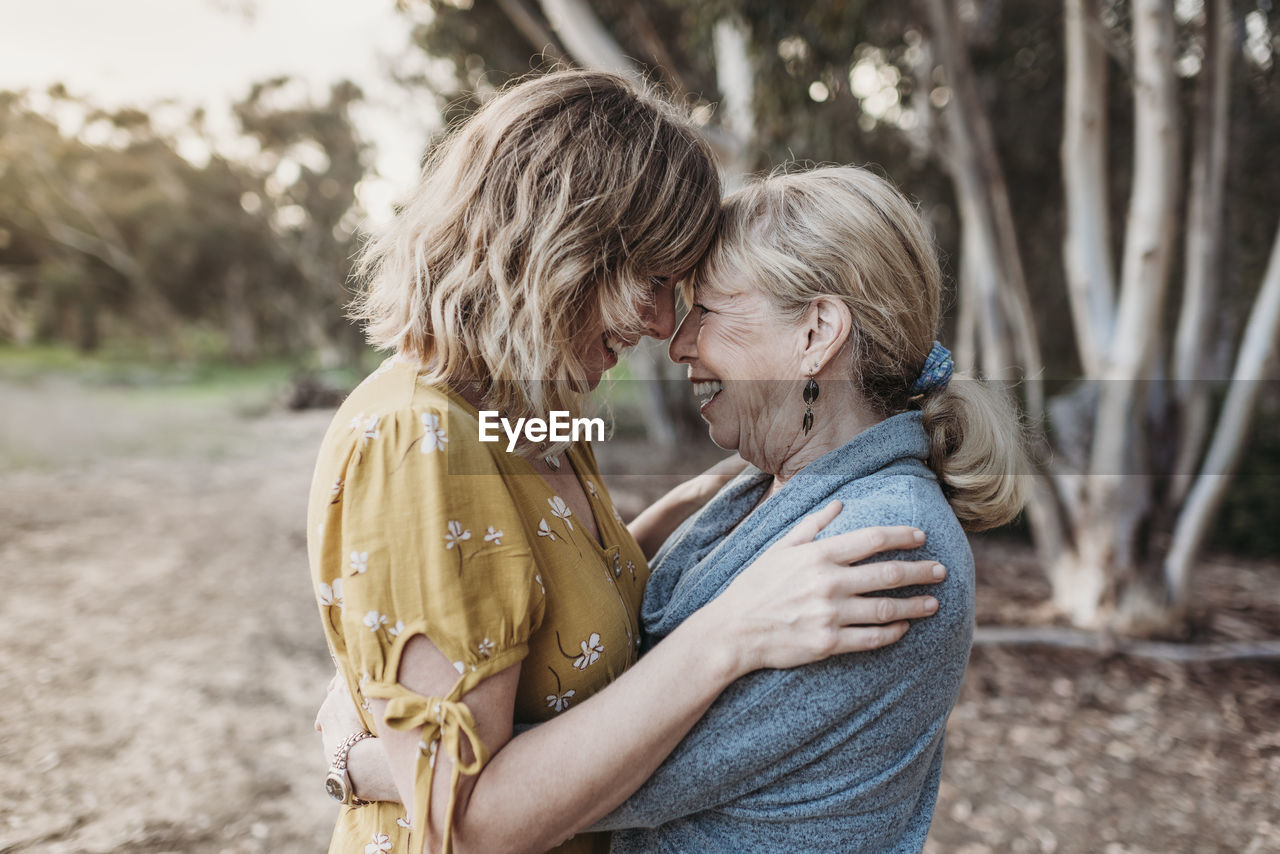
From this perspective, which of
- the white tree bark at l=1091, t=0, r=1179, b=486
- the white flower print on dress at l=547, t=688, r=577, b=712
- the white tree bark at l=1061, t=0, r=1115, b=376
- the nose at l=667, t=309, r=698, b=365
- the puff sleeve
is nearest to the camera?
the puff sleeve

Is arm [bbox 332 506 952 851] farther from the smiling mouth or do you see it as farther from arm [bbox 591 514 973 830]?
the smiling mouth

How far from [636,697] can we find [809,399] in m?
0.72

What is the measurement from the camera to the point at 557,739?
1.18m

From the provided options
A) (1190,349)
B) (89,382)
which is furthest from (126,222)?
(1190,349)

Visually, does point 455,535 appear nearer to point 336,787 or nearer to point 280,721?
point 336,787

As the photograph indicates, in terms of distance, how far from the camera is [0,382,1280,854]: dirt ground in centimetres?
326

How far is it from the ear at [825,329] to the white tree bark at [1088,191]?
11.5ft

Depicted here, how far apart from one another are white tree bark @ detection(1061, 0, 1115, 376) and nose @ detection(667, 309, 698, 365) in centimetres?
A: 354

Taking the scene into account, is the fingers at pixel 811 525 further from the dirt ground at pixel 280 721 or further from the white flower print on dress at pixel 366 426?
the dirt ground at pixel 280 721

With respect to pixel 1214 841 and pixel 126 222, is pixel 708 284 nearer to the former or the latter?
pixel 1214 841

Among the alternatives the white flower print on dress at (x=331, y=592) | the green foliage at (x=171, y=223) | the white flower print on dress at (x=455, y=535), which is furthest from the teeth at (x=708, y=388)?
the green foliage at (x=171, y=223)

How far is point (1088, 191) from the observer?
4.36m

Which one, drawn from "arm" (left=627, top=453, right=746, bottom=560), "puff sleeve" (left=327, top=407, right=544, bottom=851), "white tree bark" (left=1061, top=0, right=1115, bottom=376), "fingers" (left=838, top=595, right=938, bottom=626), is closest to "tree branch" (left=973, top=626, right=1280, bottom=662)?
"white tree bark" (left=1061, top=0, right=1115, bottom=376)

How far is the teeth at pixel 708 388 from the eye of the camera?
1712 mm
